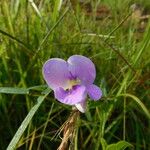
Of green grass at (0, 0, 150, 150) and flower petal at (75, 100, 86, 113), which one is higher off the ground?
flower petal at (75, 100, 86, 113)

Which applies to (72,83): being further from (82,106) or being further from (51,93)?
(51,93)

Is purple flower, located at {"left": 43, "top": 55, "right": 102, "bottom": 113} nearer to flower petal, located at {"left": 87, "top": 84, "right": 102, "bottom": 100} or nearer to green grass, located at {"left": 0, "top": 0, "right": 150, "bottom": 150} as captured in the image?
flower petal, located at {"left": 87, "top": 84, "right": 102, "bottom": 100}

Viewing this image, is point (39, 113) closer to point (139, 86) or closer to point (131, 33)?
point (139, 86)

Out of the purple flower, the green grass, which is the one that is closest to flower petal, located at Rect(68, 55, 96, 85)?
the purple flower

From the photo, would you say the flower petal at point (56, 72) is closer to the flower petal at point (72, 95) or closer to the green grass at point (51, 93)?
the flower petal at point (72, 95)

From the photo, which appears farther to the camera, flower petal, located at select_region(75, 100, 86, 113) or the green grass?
the green grass

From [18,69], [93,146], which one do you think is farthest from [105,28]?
[93,146]

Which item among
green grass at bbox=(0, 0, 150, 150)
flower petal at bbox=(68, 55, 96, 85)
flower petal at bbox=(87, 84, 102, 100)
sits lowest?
green grass at bbox=(0, 0, 150, 150)
